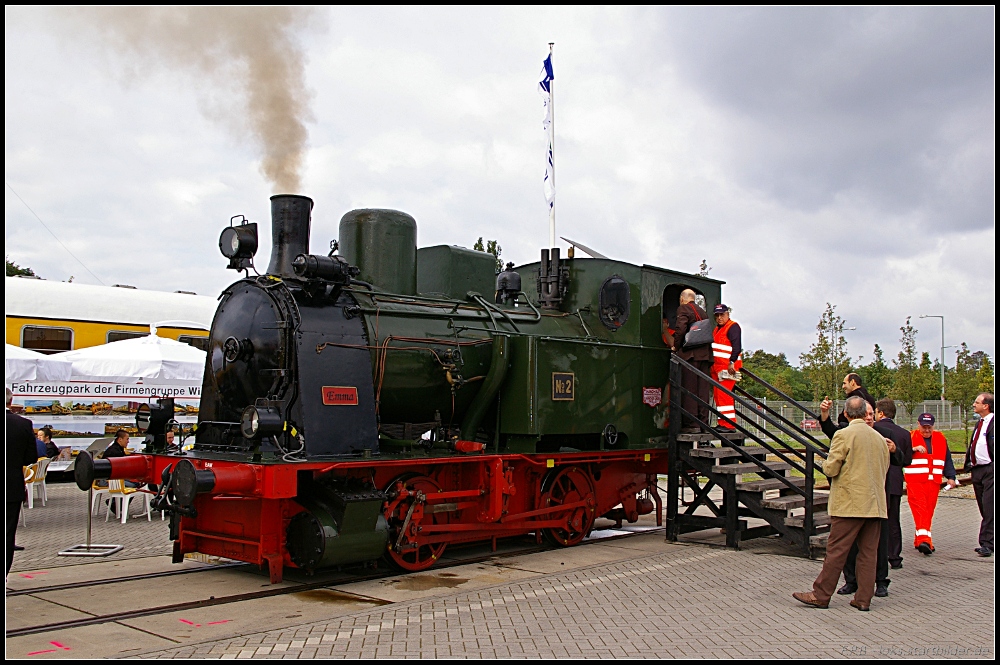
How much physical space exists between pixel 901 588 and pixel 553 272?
5146 millimetres

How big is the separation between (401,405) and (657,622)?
11.2 feet

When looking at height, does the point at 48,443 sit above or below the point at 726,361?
below

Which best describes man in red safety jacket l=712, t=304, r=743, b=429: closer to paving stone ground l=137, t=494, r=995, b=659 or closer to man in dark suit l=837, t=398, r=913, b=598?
man in dark suit l=837, t=398, r=913, b=598

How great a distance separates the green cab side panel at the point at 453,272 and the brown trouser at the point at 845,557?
15.4 ft

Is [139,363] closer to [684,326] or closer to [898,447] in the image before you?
[684,326]

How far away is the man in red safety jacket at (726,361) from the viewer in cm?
996

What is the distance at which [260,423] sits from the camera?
22.3 feet

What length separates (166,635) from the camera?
18.1ft

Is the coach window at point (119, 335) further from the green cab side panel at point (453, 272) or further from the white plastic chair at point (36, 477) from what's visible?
the green cab side panel at point (453, 272)

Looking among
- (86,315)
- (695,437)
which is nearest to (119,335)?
(86,315)

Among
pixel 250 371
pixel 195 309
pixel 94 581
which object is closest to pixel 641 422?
pixel 250 371

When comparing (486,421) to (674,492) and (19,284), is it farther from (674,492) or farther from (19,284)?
(19,284)

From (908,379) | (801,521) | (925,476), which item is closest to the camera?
(801,521)

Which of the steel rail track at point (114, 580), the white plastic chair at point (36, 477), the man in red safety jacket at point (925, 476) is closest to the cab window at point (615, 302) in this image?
the man in red safety jacket at point (925, 476)
